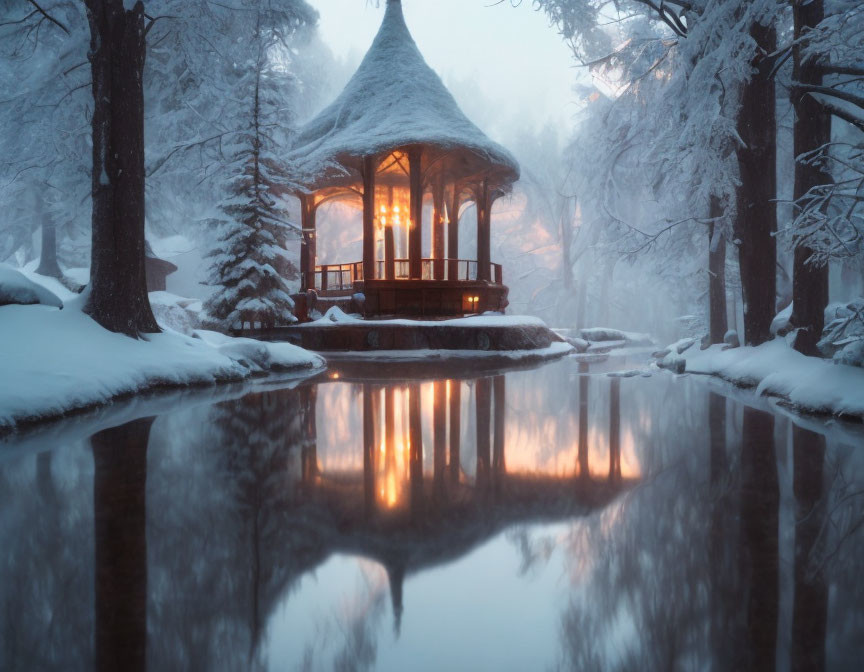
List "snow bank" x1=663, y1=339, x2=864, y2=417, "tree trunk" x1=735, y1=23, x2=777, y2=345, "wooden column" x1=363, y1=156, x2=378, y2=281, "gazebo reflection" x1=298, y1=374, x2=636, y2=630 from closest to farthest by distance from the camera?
"gazebo reflection" x1=298, y1=374, x2=636, y2=630 → "snow bank" x1=663, y1=339, x2=864, y2=417 → "tree trunk" x1=735, y1=23, x2=777, y2=345 → "wooden column" x1=363, y1=156, x2=378, y2=281

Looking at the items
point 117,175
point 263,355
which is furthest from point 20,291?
point 263,355

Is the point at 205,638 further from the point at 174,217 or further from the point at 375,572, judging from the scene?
the point at 174,217

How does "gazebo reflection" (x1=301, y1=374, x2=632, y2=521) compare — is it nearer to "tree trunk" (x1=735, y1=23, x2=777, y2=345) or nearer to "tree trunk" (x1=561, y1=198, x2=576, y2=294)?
"tree trunk" (x1=735, y1=23, x2=777, y2=345)

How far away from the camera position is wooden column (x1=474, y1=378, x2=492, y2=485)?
12.0 ft

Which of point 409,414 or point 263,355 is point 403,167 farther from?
point 409,414

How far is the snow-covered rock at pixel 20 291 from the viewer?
7797 millimetres

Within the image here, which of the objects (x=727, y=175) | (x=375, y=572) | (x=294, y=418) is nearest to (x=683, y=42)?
(x=727, y=175)

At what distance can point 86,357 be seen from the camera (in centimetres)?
684

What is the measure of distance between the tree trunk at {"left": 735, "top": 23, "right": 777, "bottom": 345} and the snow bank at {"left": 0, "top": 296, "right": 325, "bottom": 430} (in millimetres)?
8604

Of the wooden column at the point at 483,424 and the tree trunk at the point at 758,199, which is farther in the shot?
the tree trunk at the point at 758,199

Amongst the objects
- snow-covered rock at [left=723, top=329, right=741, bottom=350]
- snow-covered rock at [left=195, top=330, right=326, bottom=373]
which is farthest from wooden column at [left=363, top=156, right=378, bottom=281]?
snow-covered rock at [left=723, top=329, right=741, bottom=350]

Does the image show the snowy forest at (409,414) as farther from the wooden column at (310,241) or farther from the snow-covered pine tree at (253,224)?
the wooden column at (310,241)

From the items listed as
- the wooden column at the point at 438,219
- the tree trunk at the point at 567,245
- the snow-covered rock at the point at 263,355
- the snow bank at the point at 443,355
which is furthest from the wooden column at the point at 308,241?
the tree trunk at the point at 567,245

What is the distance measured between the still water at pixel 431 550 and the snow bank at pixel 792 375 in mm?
1410
